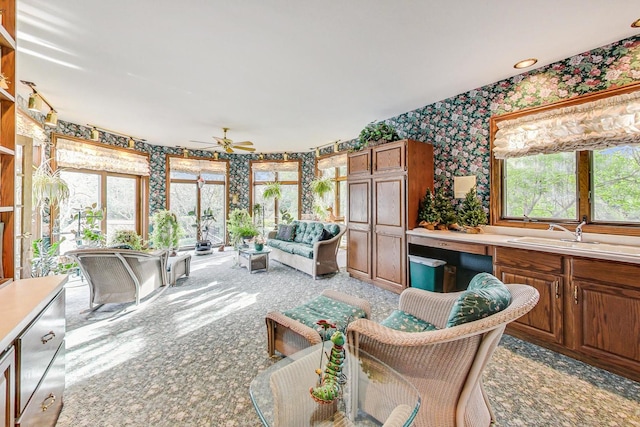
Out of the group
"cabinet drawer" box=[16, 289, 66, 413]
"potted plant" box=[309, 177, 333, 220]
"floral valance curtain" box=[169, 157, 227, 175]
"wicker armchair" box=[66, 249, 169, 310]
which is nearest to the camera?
"cabinet drawer" box=[16, 289, 66, 413]

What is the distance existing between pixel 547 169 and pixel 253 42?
11.3ft

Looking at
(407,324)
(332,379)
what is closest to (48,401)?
(332,379)

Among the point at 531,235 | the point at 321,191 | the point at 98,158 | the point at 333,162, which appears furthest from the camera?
the point at 333,162

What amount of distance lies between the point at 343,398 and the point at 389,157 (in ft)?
10.7

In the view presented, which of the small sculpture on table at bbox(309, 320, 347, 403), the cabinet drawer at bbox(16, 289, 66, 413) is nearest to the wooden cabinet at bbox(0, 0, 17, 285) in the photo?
the cabinet drawer at bbox(16, 289, 66, 413)

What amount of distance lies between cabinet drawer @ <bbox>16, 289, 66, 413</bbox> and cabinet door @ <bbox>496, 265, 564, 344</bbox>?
3377 millimetres

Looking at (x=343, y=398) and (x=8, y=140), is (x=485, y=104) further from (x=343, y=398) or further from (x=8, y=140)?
(x=8, y=140)

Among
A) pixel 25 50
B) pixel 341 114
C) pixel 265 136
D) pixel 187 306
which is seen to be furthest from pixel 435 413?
pixel 265 136

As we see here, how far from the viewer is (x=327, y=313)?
2127mm

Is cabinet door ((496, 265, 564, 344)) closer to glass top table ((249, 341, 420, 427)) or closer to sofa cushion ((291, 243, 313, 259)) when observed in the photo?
glass top table ((249, 341, 420, 427))

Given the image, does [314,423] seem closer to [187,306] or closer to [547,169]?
[187,306]

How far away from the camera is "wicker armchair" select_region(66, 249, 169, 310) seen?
2.87 metres

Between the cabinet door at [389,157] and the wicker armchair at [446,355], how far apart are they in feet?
8.25

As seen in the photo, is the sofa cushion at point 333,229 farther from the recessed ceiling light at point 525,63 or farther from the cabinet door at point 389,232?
the recessed ceiling light at point 525,63
